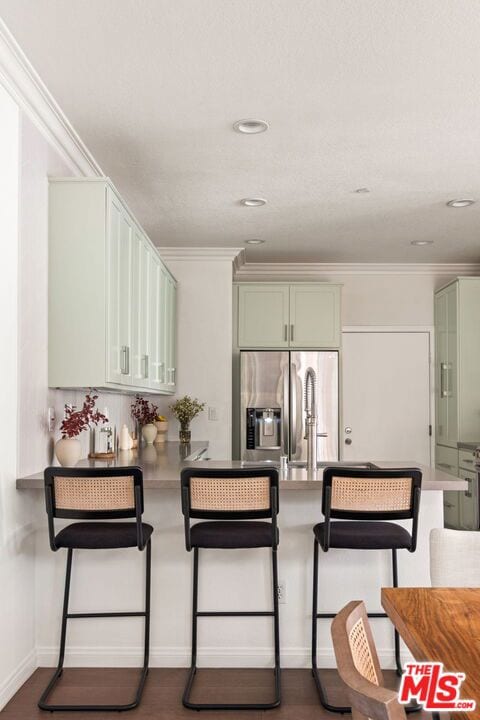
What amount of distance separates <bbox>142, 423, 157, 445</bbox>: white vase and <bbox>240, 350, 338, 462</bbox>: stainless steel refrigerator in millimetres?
901

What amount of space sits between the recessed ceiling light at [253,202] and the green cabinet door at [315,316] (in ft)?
5.59

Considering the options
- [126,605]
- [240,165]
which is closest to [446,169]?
[240,165]

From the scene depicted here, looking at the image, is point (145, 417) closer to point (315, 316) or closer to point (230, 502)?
point (315, 316)

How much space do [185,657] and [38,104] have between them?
→ 2.71 meters

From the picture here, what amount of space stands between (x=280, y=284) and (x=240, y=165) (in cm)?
253

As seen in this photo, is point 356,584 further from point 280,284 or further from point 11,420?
point 280,284

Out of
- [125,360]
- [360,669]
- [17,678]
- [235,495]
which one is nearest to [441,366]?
[125,360]

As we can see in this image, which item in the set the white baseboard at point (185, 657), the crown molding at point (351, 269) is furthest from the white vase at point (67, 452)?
the crown molding at point (351, 269)

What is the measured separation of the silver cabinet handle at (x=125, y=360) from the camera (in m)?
3.89

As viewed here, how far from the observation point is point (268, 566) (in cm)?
335

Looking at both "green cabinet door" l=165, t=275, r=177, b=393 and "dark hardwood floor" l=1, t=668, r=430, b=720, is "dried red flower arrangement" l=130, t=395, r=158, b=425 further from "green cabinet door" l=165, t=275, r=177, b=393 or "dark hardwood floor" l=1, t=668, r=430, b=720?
"dark hardwood floor" l=1, t=668, r=430, b=720

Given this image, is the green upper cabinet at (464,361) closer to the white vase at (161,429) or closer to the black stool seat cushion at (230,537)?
the white vase at (161,429)

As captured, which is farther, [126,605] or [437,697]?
[126,605]

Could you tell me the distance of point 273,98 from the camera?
3252 mm
